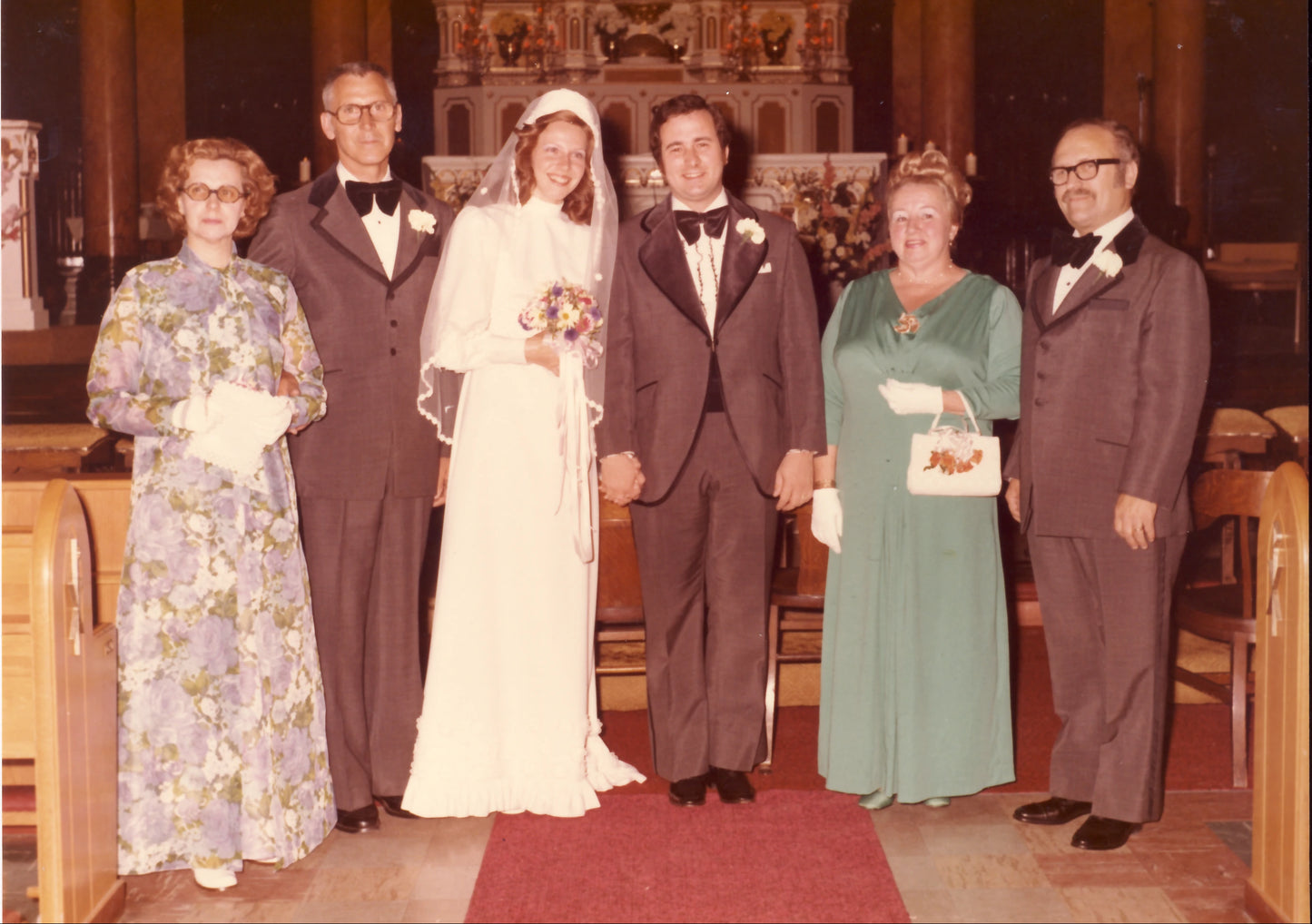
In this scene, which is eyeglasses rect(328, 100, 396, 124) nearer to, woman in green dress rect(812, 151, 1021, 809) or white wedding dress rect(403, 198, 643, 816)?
white wedding dress rect(403, 198, 643, 816)

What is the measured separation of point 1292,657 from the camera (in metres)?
3.05

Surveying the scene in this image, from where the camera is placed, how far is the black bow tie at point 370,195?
389 centimetres

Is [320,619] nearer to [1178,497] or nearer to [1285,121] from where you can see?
[1178,497]

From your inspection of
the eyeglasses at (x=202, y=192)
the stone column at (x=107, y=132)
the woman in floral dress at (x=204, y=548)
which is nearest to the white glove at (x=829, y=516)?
the woman in floral dress at (x=204, y=548)

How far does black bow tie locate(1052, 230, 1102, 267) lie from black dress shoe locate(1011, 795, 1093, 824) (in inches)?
59.0

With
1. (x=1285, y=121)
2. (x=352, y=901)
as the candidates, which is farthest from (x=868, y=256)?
(x=1285, y=121)

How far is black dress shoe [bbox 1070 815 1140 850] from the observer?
3676 mm

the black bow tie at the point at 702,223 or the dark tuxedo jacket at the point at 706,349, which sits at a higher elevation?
the black bow tie at the point at 702,223

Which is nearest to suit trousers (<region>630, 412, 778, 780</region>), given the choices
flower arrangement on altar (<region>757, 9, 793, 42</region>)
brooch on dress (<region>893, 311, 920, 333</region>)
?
brooch on dress (<region>893, 311, 920, 333</region>)

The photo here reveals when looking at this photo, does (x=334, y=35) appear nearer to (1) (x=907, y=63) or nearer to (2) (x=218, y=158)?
(1) (x=907, y=63)

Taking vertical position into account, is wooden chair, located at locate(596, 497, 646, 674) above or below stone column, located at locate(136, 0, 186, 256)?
below

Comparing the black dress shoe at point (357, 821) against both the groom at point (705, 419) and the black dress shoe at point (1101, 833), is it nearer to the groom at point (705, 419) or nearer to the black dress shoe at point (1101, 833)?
the groom at point (705, 419)

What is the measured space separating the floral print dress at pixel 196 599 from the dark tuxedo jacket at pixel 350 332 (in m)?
0.30

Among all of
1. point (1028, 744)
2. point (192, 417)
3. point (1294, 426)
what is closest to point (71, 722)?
point (192, 417)
